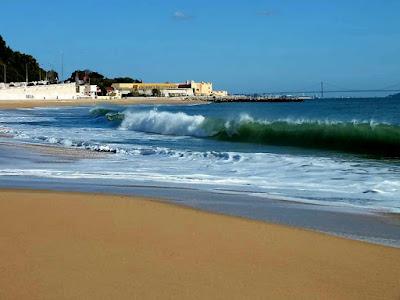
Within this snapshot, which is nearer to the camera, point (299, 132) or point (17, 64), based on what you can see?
point (299, 132)

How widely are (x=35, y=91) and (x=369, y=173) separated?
106997 mm

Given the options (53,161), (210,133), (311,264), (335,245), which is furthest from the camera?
(210,133)

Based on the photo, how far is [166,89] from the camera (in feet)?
597

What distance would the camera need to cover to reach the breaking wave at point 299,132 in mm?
17422

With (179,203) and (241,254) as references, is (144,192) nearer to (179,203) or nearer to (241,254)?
(179,203)

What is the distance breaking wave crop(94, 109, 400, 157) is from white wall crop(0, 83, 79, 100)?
80.8 meters

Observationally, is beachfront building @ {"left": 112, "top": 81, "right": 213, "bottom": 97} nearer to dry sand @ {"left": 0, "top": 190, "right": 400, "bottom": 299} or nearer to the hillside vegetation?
the hillside vegetation

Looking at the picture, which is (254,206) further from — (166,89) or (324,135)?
(166,89)

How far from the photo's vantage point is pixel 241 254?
4324mm

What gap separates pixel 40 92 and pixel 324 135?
99.9 meters

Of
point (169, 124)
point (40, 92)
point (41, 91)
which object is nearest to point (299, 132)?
point (169, 124)

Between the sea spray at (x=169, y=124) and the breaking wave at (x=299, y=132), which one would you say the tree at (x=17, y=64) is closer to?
the sea spray at (x=169, y=124)

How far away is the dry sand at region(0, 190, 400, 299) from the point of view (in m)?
3.52

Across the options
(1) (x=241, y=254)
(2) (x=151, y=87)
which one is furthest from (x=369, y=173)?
(2) (x=151, y=87)
